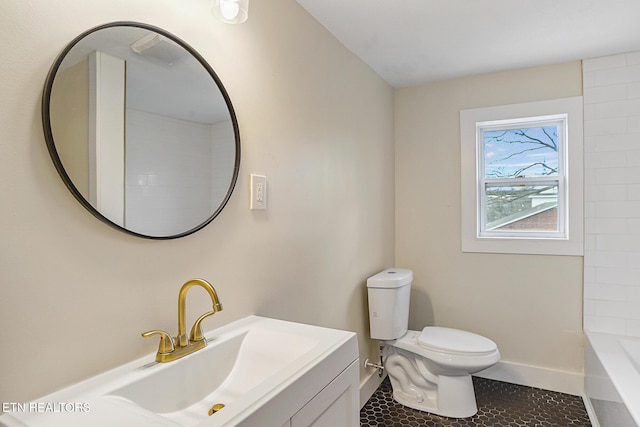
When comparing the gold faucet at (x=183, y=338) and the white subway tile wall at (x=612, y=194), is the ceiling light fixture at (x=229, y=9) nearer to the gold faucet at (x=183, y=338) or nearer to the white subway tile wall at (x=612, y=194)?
the gold faucet at (x=183, y=338)

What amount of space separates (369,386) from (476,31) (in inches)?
90.7

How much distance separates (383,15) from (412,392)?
2264mm

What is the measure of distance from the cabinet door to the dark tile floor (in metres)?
1.18

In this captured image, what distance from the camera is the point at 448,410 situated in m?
2.30

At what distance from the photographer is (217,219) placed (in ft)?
4.57

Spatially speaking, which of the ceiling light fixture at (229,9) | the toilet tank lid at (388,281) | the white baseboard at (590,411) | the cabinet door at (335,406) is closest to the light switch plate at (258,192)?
the ceiling light fixture at (229,9)

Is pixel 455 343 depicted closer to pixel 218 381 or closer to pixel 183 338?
pixel 218 381

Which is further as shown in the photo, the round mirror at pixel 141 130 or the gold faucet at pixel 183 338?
the gold faucet at pixel 183 338

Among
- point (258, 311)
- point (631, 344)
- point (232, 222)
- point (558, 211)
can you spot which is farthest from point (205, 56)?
point (631, 344)

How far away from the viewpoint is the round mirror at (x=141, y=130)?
944 mm

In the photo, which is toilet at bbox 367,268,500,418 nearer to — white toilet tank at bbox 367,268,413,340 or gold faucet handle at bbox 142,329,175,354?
white toilet tank at bbox 367,268,413,340

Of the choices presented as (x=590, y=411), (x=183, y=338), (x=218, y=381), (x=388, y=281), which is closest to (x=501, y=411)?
(x=590, y=411)

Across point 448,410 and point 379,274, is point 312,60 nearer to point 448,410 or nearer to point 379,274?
point 379,274

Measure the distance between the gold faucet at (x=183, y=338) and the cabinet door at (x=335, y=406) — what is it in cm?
38
